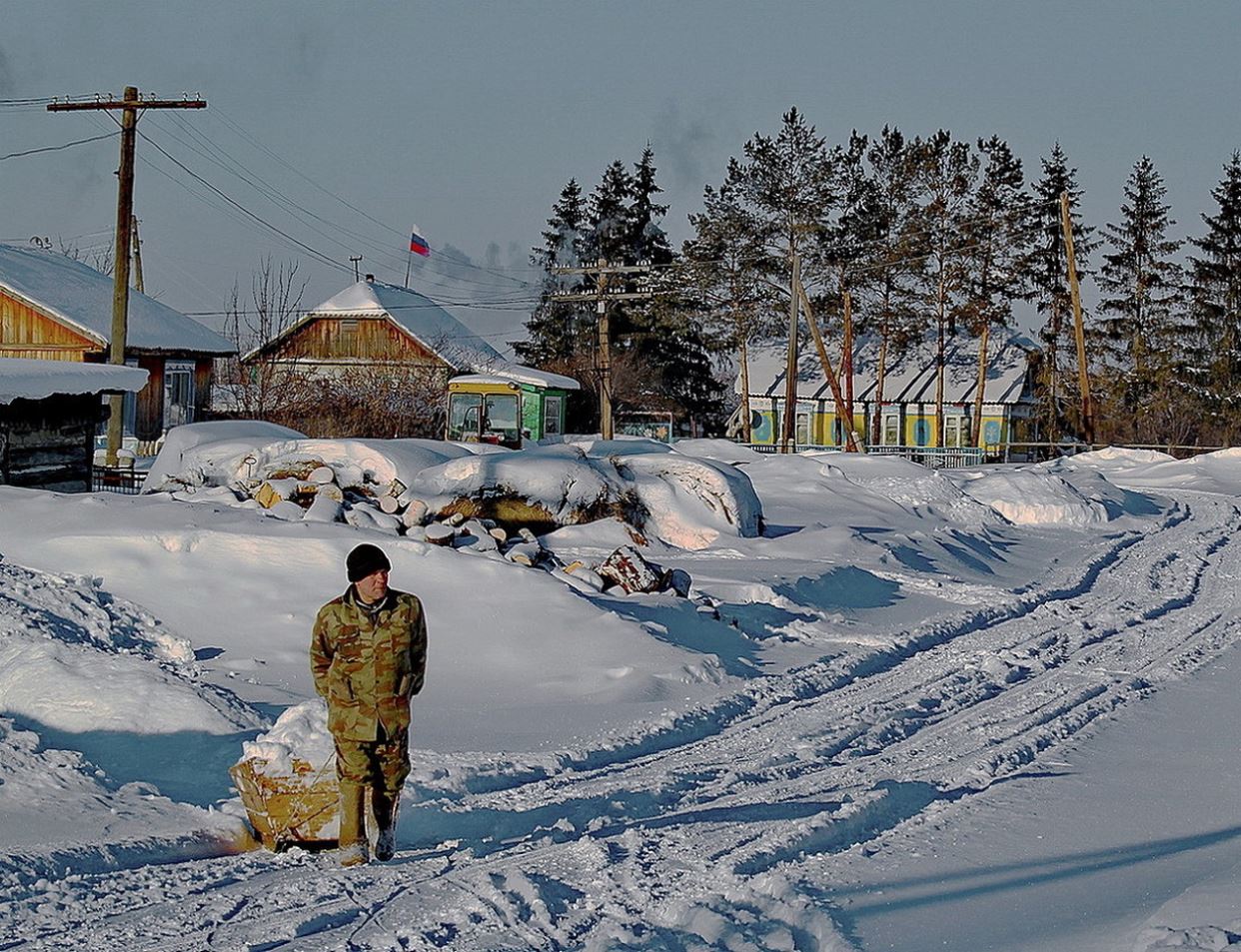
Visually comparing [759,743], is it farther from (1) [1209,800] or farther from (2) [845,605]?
(2) [845,605]

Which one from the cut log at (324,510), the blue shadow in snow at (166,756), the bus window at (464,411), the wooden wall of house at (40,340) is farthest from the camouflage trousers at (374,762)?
the bus window at (464,411)

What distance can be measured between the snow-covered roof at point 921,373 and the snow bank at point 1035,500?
33.1 meters

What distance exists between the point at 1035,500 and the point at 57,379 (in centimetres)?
1647

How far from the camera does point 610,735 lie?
931cm

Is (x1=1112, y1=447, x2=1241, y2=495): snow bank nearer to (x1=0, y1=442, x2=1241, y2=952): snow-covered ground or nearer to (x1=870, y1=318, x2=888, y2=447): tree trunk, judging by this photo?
(x1=870, y1=318, x2=888, y2=447): tree trunk

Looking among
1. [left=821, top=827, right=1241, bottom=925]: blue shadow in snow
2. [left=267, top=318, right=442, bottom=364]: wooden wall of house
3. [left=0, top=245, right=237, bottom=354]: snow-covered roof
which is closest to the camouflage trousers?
[left=821, top=827, right=1241, bottom=925]: blue shadow in snow

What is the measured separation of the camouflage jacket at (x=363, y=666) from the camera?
648 cm

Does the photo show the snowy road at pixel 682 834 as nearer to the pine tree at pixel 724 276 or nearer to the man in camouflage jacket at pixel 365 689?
the man in camouflage jacket at pixel 365 689

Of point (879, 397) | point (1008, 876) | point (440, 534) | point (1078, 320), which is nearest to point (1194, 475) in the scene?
point (1078, 320)

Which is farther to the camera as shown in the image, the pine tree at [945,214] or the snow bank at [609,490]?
the pine tree at [945,214]

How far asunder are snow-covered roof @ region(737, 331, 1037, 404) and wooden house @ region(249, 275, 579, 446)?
48.1 ft

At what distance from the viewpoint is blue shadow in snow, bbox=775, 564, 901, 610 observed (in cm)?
1505

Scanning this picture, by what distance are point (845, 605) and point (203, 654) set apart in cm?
673

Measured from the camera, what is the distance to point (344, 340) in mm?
52500
